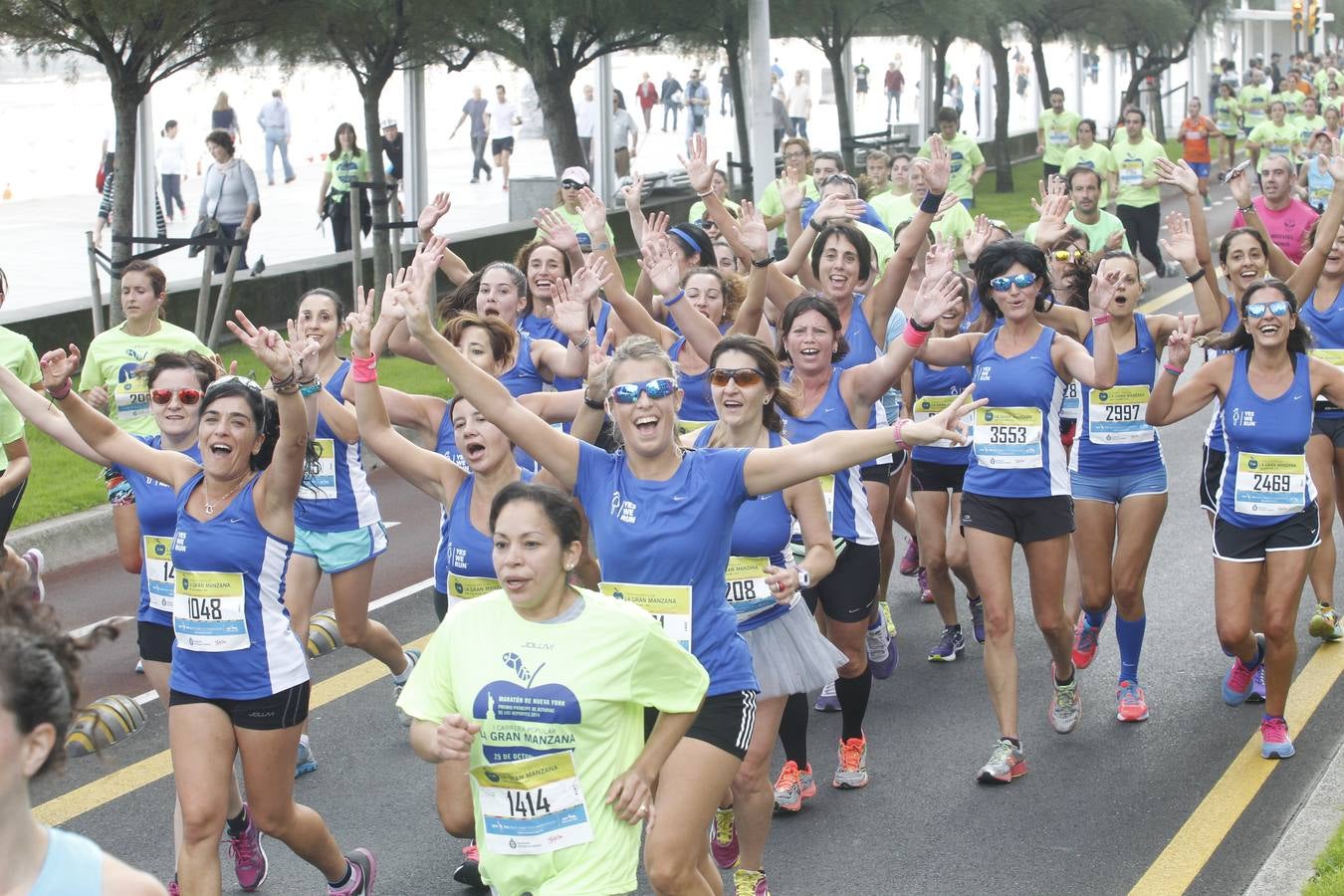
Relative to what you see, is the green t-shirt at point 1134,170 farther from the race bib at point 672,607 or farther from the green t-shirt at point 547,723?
the green t-shirt at point 547,723

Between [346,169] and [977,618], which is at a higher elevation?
[346,169]

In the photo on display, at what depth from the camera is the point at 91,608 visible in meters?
10.1

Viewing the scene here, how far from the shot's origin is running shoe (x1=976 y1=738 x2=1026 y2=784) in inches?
284

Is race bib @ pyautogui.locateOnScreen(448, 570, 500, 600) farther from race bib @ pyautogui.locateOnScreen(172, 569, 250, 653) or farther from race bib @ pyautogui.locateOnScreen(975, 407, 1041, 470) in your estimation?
race bib @ pyautogui.locateOnScreen(975, 407, 1041, 470)

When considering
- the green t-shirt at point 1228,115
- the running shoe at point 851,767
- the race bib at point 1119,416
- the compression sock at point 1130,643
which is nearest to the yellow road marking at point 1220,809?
the compression sock at point 1130,643

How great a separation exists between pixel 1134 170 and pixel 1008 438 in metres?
13.7

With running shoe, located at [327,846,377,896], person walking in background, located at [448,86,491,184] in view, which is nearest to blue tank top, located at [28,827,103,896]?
running shoe, located at [327,846,377,896]

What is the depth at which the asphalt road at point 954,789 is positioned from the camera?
6430 mm

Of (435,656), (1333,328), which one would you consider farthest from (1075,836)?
(1333,328)

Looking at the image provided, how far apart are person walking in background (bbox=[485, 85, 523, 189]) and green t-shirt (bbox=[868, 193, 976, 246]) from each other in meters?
19.6

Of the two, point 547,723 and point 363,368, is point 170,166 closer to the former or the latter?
point 363,368

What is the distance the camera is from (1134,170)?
20.5 metres

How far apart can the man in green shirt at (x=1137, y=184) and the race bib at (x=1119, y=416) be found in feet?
40.9

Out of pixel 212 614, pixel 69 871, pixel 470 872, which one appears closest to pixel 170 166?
pixel 470 872
